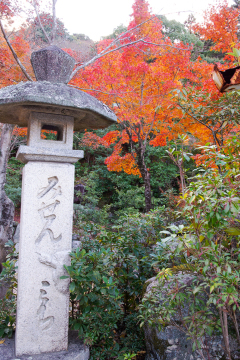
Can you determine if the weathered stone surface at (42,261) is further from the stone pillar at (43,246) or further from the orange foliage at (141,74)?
the orange foliage at (141,74)

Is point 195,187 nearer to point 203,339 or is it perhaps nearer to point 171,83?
point 203,339

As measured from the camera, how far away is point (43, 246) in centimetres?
224

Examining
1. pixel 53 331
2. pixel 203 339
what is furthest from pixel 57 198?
pixel 203 339

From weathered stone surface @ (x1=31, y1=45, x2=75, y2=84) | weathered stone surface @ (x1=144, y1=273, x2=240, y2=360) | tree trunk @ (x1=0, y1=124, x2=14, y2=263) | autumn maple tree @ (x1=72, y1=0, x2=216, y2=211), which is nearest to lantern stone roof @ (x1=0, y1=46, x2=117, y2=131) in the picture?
weathered stone surface @ (x1=31, y1=45, x2=75, y2=84)

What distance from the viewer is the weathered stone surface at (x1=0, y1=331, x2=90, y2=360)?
214cm

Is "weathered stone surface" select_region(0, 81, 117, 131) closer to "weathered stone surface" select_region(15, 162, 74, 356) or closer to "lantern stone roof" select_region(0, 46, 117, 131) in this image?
"lantern stone roof" select_region(0, 46, 117, 131)

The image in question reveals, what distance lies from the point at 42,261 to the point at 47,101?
4.50ft

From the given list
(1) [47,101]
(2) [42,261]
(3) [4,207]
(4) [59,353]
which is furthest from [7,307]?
(3) [4,207]

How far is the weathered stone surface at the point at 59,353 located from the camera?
214 cm

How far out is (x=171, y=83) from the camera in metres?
7.08

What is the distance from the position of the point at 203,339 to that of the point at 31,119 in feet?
7.94

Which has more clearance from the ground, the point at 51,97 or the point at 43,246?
the point at 51,97

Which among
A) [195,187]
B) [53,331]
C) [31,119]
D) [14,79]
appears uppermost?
[14,79]

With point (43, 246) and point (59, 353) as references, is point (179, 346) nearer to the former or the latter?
point (59, 353)
